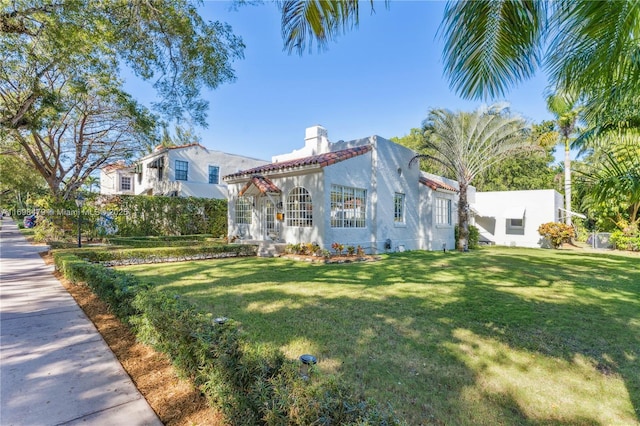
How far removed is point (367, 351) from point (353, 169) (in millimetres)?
11831

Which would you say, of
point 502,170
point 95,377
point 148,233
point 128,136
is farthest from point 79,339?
point 502,170

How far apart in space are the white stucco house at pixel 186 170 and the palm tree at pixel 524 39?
26876 mm

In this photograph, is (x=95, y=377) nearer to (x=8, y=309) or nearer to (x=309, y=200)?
(x=8, y=309)

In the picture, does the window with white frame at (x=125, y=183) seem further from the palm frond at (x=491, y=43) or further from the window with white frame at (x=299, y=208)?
the palm frond at (x=491, y=43)

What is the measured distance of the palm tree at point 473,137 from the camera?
1828 cm

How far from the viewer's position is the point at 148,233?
23.0 m

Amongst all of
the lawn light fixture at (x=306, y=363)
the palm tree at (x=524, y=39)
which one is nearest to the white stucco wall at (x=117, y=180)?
the palm tree at (x=524, y=39)

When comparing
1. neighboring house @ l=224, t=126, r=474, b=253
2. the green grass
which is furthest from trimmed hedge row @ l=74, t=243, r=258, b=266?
the green grass

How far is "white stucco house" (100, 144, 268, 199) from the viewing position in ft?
92.1

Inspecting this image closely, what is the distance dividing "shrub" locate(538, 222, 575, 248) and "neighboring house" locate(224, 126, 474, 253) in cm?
985

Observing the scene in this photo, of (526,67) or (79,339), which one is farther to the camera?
(79,339)

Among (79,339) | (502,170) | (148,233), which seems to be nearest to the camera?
(79,339)

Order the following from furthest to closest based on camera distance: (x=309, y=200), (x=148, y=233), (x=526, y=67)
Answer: (x=148, y=233)
(x=309, y=200)
(x=526, y=67)

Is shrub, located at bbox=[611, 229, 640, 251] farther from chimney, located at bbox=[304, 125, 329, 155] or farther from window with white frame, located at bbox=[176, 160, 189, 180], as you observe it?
window with white frame, located at bbox=[176, 160, 189, 180]
